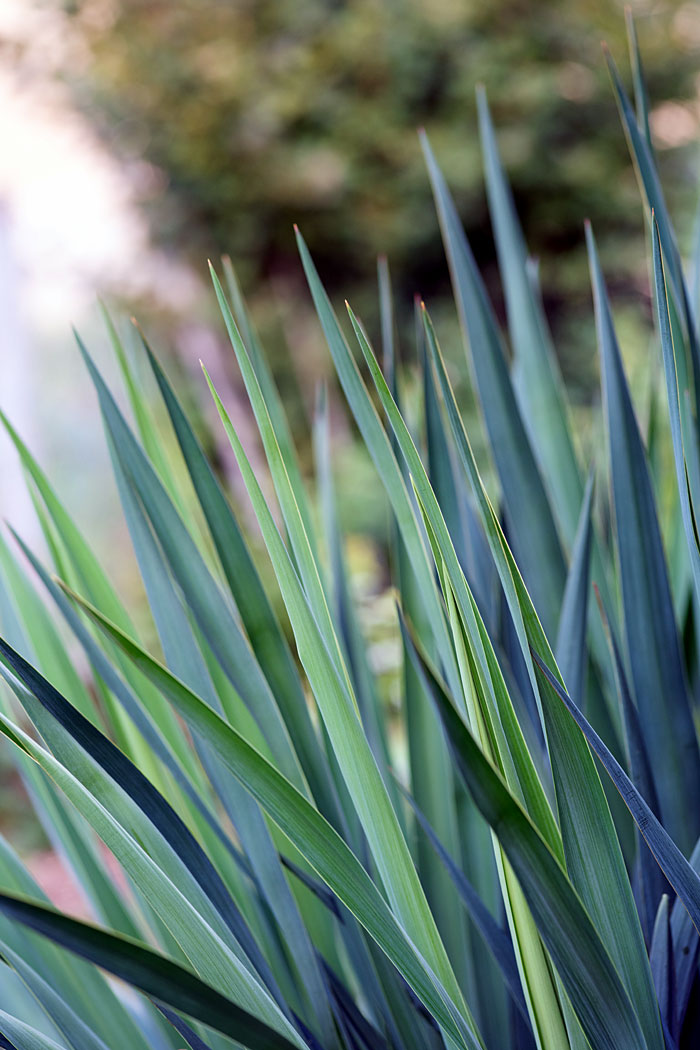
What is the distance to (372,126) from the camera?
3.75 m

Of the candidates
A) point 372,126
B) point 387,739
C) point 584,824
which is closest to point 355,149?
point 372,126

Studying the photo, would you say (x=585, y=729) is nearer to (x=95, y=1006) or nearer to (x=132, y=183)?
(x=95, y=1006)

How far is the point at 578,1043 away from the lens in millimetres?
270

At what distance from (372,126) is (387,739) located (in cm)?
378

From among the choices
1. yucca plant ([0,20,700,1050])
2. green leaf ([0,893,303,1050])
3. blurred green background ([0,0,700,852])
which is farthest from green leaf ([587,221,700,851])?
blurred green background ([0,0,700,852])

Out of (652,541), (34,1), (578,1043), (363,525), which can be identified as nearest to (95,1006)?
(578,1043)

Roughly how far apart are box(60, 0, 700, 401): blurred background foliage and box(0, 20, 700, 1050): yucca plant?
3.30 m

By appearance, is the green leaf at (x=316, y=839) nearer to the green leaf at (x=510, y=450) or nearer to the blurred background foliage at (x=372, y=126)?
the green leaf at (x=510, y=450)

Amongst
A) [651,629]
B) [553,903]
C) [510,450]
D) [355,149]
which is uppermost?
[355,149]

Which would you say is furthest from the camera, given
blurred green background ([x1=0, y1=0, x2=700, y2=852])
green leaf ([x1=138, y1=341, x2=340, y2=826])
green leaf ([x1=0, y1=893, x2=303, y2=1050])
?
blurred green background ([x1=0, y1=0, x2=700, y2=852])

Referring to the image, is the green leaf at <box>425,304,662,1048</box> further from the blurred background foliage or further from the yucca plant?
the blurred background foliage

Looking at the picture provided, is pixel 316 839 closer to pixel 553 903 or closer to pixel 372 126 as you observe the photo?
pixel 553 903

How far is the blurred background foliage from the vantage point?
11.3ft

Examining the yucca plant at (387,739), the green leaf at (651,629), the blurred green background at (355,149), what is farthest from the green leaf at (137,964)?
the blurred green background at (355,149)
